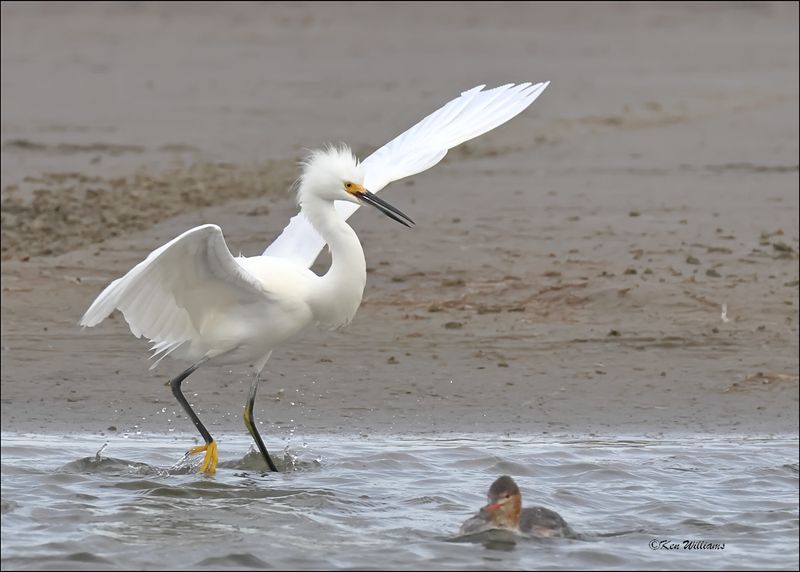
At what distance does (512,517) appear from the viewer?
719cm

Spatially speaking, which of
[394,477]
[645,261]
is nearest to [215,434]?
[394,477]

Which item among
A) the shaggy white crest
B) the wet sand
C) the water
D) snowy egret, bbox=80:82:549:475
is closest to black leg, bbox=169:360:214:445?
snowy egret, bbox=80:82:549:475

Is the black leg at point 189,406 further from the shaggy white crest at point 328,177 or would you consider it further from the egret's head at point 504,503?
the egret's head at point 504,503

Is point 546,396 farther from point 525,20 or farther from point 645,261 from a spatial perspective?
point 525,20

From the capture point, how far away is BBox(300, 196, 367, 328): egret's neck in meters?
8.18

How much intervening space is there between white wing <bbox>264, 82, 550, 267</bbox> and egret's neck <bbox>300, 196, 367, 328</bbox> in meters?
0.79

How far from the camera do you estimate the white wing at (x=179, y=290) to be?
7371 millimetres

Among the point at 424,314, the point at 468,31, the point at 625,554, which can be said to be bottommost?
the point at 625,554

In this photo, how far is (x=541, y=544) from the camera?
7.27 meters

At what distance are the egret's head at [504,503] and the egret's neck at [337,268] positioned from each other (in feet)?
4.97

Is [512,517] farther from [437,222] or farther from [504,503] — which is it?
[437,222]

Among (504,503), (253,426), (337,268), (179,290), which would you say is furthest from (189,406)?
(504,503)

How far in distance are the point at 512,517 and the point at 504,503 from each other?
86 mm

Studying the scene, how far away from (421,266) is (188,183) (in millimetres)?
3653
